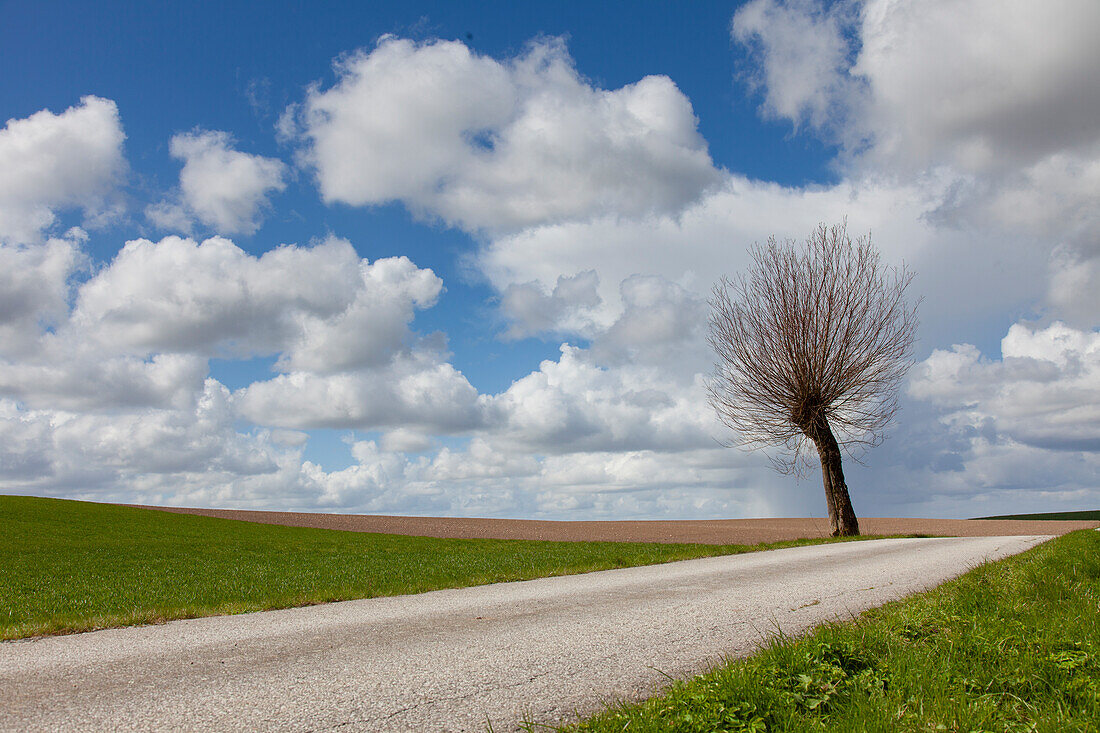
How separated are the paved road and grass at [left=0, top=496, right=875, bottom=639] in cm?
186

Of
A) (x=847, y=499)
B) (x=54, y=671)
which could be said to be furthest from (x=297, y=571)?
(x=847, y=499)

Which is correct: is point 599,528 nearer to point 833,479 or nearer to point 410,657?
point 833,479

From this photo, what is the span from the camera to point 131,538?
36125mm

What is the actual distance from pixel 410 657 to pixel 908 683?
13.0 ft

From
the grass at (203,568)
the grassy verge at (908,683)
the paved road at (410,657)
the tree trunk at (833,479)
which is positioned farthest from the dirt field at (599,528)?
the grassy verge at (908,683)

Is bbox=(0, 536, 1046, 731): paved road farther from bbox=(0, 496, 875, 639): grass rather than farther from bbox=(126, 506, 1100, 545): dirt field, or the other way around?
bbox=(126, 506, 1100, 545): dirt field

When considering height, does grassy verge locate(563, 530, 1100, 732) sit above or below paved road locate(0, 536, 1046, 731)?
above

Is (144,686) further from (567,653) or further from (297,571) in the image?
(297,571)

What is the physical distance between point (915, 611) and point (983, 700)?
2802 millimetres

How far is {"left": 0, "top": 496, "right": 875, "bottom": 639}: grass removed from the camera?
11125 mm

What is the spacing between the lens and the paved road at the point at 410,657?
15.3ft

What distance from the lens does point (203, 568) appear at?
21.5 m

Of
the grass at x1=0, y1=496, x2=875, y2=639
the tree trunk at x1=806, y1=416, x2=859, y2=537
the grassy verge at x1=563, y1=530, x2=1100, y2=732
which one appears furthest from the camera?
the tree trunk at x1=806, y1=416, x2=859, y2=537

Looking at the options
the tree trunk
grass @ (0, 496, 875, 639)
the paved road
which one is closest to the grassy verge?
the paved road
